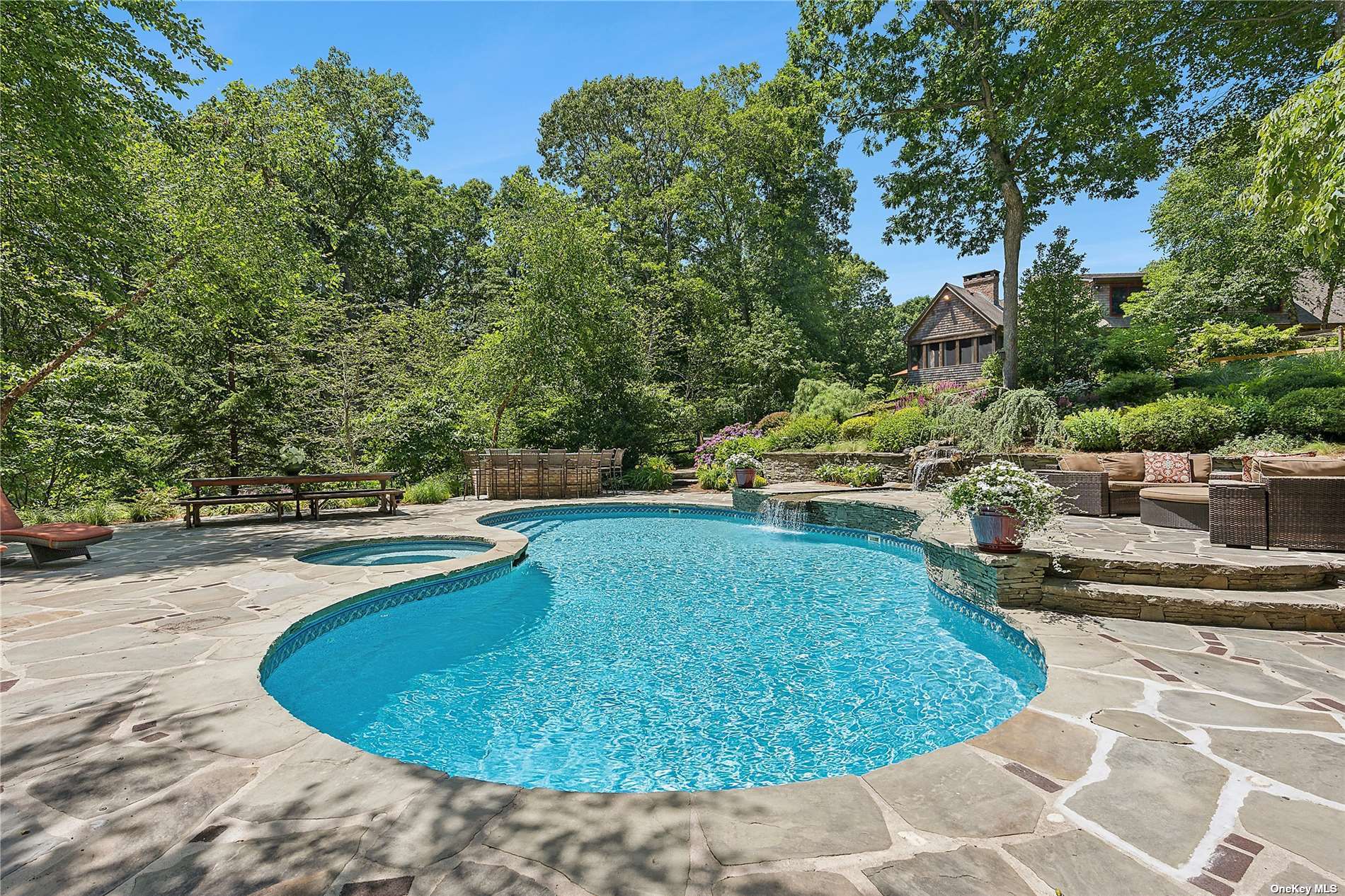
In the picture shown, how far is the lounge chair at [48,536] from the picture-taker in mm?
5941

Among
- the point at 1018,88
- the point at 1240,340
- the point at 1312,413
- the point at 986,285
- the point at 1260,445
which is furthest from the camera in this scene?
the point at 986,285

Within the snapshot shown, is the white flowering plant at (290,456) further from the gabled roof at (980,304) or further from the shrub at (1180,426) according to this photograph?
the gabled roof at (980,304)

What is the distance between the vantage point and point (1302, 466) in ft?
17.9

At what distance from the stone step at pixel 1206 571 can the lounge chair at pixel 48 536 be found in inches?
389

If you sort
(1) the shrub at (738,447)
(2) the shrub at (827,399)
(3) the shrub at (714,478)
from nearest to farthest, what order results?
(3) the shrub at (714,478)
(1) the shrub at (738,447)
(2) the shrub at (827,399)

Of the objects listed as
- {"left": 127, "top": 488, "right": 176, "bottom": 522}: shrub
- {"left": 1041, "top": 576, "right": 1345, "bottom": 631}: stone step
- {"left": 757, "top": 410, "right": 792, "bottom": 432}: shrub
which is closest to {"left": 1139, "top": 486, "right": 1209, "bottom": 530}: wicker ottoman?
{"left": 1041, "top": 576, "right": 1345, "bottom": 631}: stone step

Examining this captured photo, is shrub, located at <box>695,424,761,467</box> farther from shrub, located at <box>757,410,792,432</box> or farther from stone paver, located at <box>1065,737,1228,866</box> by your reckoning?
stone paver, located at <box>1065,737,1228,866</box>

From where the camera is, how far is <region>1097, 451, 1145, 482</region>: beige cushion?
25.7 feet

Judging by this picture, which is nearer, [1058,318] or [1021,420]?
[1021,420]

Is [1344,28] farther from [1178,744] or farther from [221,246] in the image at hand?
Answer: [221,246]

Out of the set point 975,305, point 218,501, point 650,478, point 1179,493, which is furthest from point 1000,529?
point 975,305

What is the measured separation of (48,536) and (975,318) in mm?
28716

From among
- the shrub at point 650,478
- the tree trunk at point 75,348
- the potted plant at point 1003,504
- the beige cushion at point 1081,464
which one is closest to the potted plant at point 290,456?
the tree trunk at point 75,348

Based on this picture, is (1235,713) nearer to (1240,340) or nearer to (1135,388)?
(1135,388)
